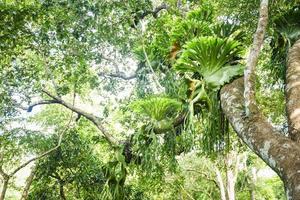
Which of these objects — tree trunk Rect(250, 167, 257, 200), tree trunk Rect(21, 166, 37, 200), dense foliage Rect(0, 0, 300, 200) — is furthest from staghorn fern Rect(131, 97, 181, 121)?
tree trunk Rect(250, 167, 257, 200)

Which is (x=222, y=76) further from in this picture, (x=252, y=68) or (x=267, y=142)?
(x=267, y=142)

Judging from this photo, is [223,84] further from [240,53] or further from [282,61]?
[282,61]

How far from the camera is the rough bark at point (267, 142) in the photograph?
98.3 inches

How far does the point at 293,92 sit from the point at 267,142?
0.73 m

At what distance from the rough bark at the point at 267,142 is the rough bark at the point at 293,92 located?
0.13 meters

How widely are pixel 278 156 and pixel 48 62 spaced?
7524 mm

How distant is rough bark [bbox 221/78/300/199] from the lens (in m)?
2.50

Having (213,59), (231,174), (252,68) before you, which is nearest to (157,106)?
(213,59)

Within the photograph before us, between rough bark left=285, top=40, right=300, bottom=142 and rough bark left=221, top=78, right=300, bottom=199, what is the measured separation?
0.13 metres

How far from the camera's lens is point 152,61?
640 cm

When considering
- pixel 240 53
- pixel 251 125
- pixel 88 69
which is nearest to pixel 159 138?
pixel 240 53

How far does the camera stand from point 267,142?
116 inches

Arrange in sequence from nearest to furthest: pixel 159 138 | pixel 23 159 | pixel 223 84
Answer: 1. pixel 223 84
2. pixel 159 138
3. pixel 23 159

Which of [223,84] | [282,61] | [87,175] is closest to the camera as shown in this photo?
[223,84]
